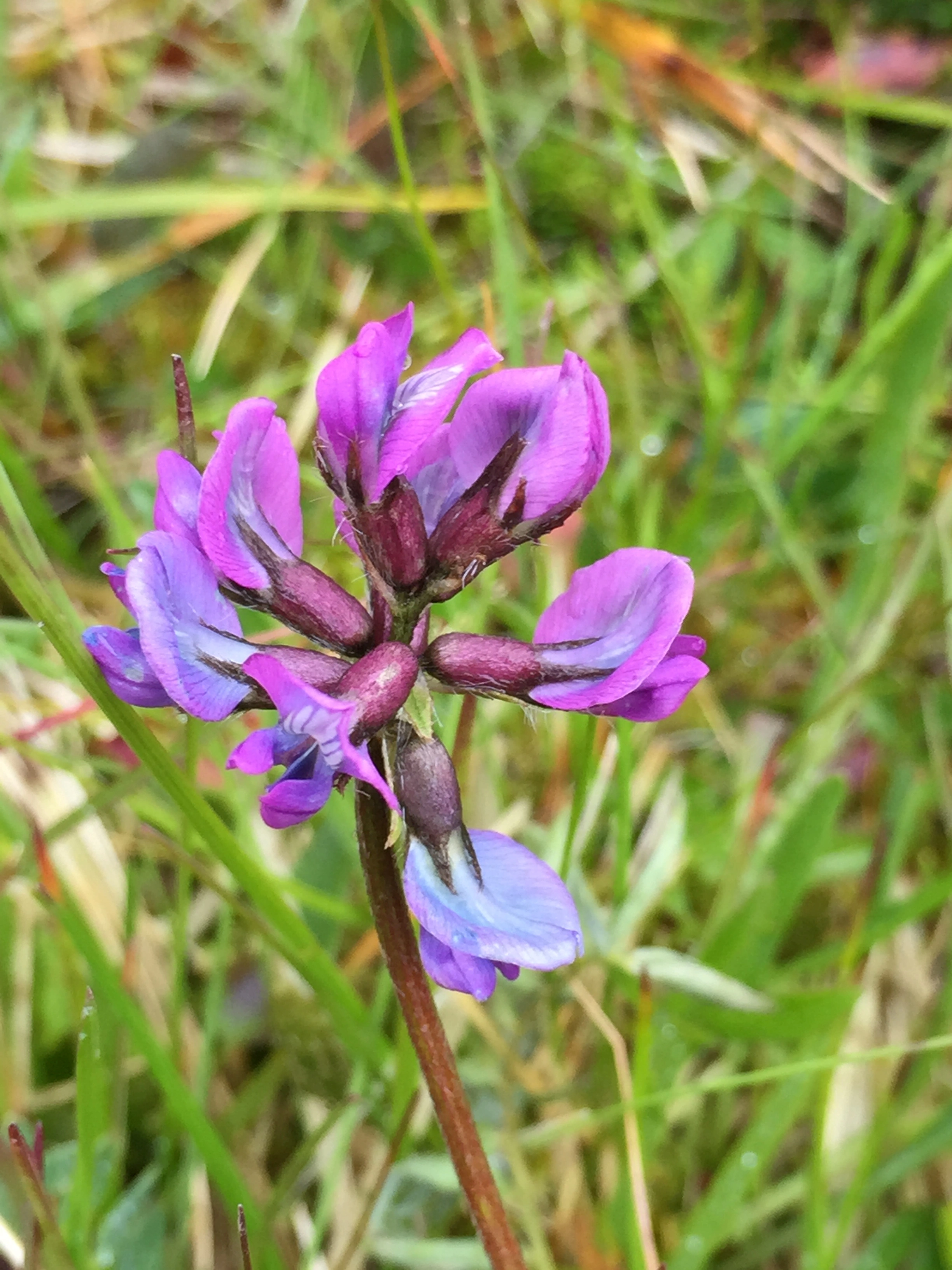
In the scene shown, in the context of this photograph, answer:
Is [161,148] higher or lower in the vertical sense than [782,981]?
higher

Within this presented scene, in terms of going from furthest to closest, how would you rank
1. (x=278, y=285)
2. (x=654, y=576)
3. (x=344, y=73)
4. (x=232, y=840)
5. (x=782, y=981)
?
(x=344, y=73) → (x=278, y=285) → (x=782, y=981) → (x=232, y=840) → (x=654, y=576)

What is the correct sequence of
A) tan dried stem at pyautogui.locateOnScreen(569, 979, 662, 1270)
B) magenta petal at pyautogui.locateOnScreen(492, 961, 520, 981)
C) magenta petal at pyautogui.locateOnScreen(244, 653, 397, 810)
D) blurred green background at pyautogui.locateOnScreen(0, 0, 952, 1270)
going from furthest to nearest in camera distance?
blurred green background at pyautogui.locateOnScreen(0, 0, 952, 1270), tan dried stem at pyautogui.locateOnScreen(569, 979, 662, 1270), magenta petal at pyautogui.locateOnScreen(492, 961, 520, 981), magenta petal at pyautogui.locateOnScreen(244, 653, 397, 810)

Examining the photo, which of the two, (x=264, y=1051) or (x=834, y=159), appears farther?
(x=834, y=159)

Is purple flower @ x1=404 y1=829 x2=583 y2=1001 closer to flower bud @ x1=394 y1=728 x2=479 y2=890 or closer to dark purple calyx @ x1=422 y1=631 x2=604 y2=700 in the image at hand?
flower bud @ x1=394 y1=728 x2=479 y2=890

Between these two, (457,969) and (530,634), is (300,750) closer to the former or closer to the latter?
(457,969)

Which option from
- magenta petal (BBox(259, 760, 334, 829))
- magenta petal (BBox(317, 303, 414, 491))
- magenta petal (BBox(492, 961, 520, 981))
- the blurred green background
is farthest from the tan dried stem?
magenta petal (BBox(317, 303, 414, 491))

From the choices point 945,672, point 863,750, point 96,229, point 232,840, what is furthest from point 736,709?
point 96,229

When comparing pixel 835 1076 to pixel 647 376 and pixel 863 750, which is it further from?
pixel 647 376

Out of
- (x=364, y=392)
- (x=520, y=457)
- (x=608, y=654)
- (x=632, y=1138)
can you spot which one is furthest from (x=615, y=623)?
(x=632, y=1138)
